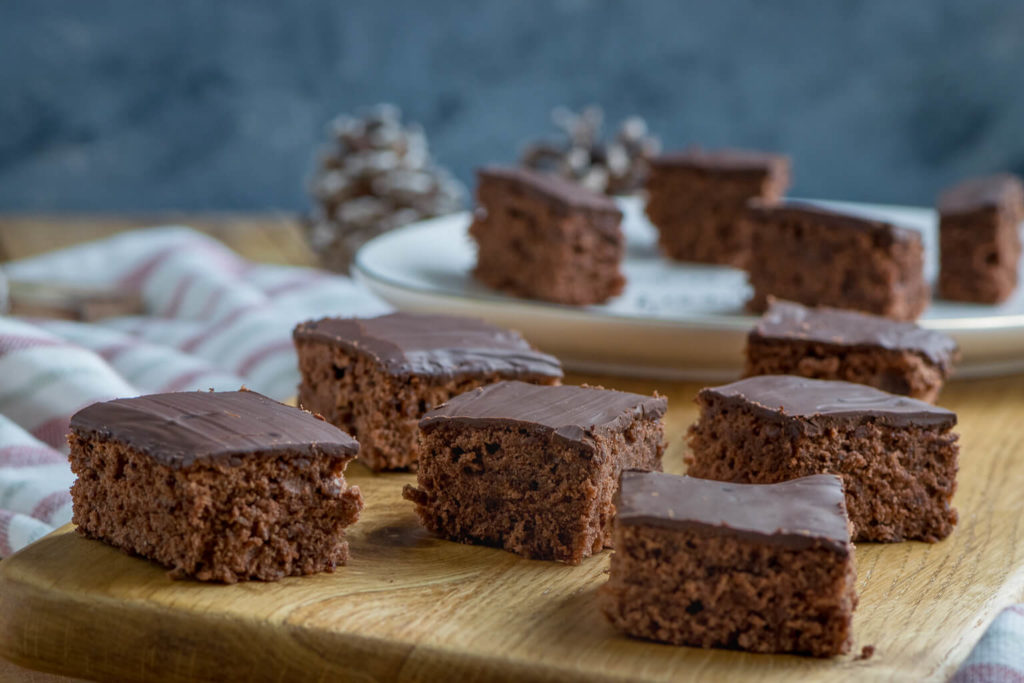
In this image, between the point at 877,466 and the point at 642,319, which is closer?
the point at 877,466

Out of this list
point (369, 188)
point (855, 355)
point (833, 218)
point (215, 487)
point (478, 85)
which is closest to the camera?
point (215, 487)

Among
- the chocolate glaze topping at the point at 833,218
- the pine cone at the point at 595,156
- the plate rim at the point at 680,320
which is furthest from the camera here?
the pine cone at the point at 595,156

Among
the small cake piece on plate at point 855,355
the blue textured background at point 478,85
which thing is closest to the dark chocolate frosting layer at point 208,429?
the small cake piece on plate at point 855,355

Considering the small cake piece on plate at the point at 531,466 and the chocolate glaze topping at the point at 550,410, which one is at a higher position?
the chocolate glaze topping at the point at 550,410

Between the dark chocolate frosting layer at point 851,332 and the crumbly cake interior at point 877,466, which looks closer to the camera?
the crumbly cake interior at point 877,466

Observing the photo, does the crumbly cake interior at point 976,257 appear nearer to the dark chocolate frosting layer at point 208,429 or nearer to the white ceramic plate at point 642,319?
the white ceramic plate at point 642,319

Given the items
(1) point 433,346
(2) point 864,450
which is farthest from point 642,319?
(2) point 864,450

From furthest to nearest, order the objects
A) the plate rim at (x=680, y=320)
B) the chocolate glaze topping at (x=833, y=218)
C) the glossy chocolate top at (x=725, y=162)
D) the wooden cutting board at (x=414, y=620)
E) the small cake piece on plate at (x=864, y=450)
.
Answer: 1. the glossy chocolate top at (x=725, y=162)
2. the chocolate glaze topping at (x=833, y=218)
3. the plate rim at (x=680, y=320)
4. the small cake piece on plate at (x=864, y=450)
5. the wooden cutting board at (x=414, y=620)

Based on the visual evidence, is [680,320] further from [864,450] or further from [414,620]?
[414,620]

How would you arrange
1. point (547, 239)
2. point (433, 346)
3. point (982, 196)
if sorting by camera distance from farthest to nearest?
point (982, 196) < point (547, 239) < point (433, 346)
